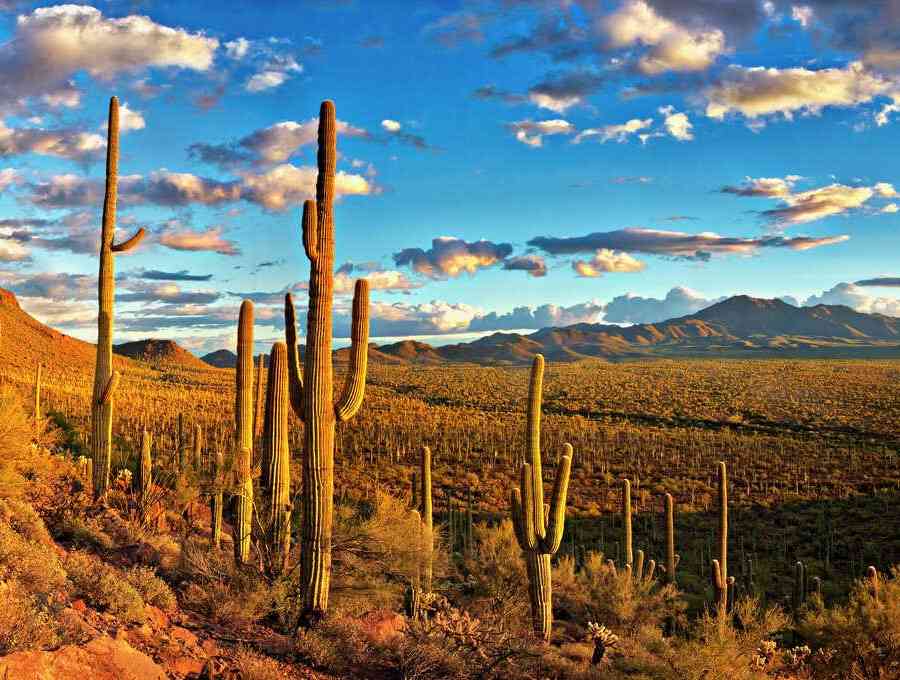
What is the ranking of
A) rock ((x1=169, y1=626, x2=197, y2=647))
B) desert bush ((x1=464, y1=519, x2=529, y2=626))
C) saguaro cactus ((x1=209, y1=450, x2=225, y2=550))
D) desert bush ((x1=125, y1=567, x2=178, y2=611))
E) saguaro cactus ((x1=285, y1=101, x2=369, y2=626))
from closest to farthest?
1. rock ((x1=169, y1=626, x2=197, y2=647))
2. desert bush ((x1=125, y1=567, x2=178, y2=611))
3. saguaro cactus ((x1=285, y1=101, x2=369, y2=626))
4. saguaro cactus ((x1=209, y1=450, x2=225, y2=550))
5. desert bush ((x1=464, y1=519, x2=529, y2=626))

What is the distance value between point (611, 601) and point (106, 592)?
43.7 feet

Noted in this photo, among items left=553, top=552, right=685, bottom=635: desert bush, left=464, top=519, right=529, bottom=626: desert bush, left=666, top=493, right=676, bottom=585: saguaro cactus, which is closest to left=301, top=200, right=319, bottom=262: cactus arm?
left=464, top=519, right=529, bottom=626: desert bush

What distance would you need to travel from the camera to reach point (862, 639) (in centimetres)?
1550

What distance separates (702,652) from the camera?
1286 cm

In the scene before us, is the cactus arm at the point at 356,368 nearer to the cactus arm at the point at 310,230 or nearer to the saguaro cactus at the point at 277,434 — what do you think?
the cactus arm at the point at 310,230

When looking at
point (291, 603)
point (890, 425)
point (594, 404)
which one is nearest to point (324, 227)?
point (291, 603)

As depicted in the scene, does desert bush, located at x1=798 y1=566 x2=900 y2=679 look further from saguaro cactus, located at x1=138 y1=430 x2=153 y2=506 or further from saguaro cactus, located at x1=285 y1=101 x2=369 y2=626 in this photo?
saguaro cactus, located at x1=138 y1=430 x2=153 y2=506

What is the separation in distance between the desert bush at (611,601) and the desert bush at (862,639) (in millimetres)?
3475

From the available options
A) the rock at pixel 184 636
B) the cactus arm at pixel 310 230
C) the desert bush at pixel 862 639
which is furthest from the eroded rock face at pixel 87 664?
the desert bush at pixel 862 639

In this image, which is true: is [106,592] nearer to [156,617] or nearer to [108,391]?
[156,617]

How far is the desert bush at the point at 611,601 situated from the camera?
18.5 metres

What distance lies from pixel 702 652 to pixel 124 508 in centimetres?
1354

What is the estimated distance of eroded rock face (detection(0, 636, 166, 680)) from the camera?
691cm

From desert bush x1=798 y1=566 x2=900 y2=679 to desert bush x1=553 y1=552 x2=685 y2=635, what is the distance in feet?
11.4
